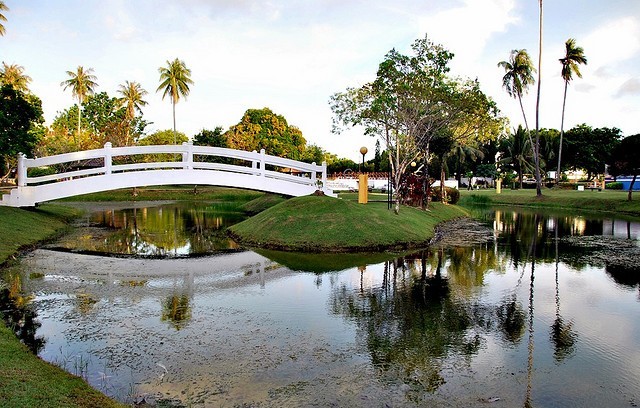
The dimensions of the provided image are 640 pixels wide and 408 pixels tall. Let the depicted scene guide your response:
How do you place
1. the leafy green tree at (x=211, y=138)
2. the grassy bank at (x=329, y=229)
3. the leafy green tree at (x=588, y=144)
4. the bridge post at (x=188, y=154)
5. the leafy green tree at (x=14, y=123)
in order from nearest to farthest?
the grassy bank at (x=329, y=229) → the leafy green tree at (x=14, y=123) → the bridge post at (x=188, y=154) → the leafy green tree at (x=211, y=138) → the leafy green tree at (x=588, y=144)

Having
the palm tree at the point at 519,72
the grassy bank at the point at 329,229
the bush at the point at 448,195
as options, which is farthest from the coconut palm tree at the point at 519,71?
the grassy bank at the point at 329,229

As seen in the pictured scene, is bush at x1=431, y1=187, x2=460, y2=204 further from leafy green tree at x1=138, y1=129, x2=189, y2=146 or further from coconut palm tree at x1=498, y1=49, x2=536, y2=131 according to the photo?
leafy green tree at x1=138, y1=129, x2=189, y2=146

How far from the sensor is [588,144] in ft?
242

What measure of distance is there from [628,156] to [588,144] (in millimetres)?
42065

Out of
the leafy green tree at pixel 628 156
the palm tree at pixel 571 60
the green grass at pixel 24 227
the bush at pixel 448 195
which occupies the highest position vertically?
the palm tree at pixel 571 60

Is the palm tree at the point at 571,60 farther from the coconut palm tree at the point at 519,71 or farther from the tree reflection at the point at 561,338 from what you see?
the tree reflection at the point at 561,338

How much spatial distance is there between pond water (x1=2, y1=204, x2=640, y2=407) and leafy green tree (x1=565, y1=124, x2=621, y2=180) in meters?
62.9

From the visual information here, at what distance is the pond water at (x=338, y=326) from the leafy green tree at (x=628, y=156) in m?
21.9

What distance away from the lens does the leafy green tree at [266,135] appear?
6725 centimetres

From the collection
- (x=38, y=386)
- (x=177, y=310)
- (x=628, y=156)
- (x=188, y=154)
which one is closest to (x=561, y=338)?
(x=177, y=310)

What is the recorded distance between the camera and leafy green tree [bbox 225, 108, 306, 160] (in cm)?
6725

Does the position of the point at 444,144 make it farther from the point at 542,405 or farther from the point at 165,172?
the point at 542,405

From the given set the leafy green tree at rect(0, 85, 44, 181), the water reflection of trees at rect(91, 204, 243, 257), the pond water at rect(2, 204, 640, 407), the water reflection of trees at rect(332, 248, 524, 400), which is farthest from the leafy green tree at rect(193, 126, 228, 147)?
the water reflection of trees at rect(332, 248, 524, 400)

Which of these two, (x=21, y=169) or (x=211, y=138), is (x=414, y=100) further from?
(x=211, y=138)
